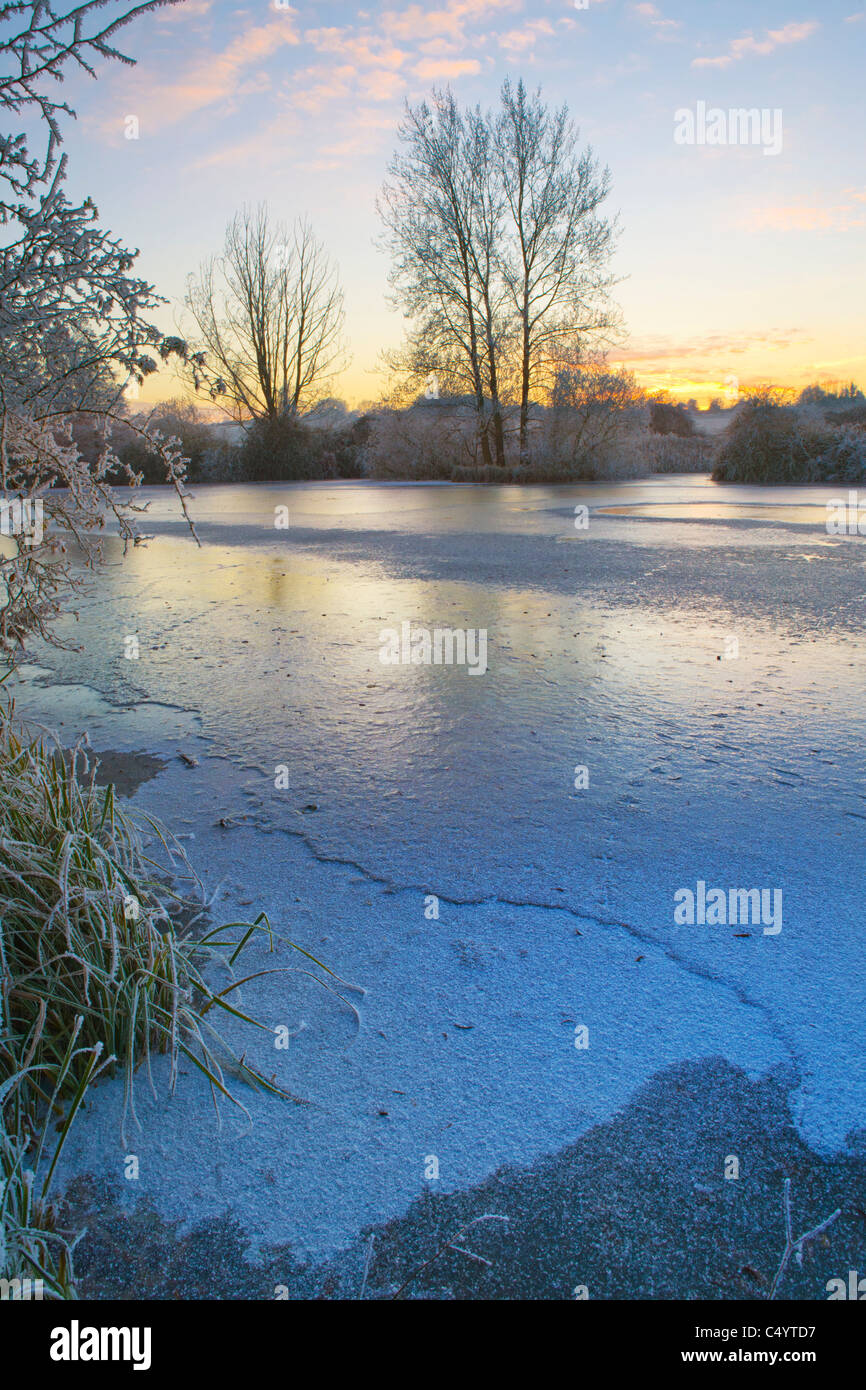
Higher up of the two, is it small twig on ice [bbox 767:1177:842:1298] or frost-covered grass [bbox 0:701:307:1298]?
frost-covered grass [bbox 0:701:307:1298]

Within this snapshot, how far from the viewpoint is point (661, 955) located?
188 cm

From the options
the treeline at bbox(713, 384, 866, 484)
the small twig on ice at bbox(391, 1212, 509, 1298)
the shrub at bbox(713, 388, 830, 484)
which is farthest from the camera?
the shrub at bbox(713, 388, 830, 484)

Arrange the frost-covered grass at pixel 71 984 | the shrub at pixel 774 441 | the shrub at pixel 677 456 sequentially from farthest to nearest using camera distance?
the shrub at pixel 677 456 < the shrub at pixel 774 441 < the frost-covered grass at pixel 71 984

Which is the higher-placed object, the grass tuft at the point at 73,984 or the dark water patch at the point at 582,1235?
the grass tuft at the point at 73,984

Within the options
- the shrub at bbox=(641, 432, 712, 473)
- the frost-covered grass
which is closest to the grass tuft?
the frost-covered grass

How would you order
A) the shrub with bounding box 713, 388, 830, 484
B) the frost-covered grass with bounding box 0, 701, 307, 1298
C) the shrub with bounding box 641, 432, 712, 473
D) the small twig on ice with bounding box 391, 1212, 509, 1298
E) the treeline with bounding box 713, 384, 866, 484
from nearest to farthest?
the small twig on ice with bounding box 391, 1212, 509, 1298
the frost-covered grass with bounding box 0, 701, 307, 1298
the treeline with bounding box 713, 384, 866, 484
the shrub with bounding box 713, 388, 830, 484
the shrub with bounding box 641, 432, 712, 473

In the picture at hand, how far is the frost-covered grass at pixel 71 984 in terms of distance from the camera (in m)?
1.44

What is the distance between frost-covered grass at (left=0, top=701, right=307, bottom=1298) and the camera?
4.72ft

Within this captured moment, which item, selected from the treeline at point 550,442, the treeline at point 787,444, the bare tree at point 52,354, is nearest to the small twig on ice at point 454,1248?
the bare tree at point 52,354

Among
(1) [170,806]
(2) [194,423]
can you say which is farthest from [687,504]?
(2) [194,423]

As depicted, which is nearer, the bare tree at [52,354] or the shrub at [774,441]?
the bare tree at [52,354]

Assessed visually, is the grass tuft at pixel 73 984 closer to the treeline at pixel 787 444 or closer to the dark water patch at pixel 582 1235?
the dark water patch at pixel 582 1235

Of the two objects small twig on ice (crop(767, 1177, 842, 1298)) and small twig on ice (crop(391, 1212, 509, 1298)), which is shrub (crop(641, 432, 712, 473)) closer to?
small twig on ice (crop(767, 1177, 842, 1298))
